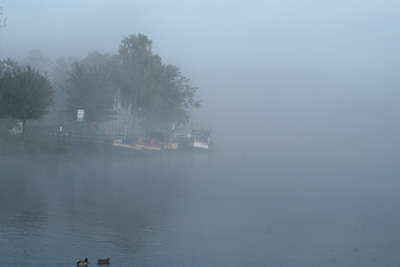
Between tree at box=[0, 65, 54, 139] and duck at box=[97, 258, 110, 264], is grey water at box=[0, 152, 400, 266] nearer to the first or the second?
duck at box=[97, 258, 110, 264]

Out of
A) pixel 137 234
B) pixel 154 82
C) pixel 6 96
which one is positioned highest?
pixel 154 82

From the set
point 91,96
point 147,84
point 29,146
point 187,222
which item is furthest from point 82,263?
point 147,84

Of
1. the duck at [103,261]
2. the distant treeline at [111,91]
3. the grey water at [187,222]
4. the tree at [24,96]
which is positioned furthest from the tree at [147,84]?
the duck at [103,261]

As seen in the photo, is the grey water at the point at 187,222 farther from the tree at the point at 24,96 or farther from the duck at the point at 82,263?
the tree at the point at 24,96

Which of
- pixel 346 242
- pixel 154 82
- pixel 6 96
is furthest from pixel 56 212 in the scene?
pixel 154 82

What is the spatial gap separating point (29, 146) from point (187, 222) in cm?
2445

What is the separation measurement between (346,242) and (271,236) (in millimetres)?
1990

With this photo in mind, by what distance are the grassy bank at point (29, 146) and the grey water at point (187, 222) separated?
7.14 metres

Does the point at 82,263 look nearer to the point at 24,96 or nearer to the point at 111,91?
the point at 24,96

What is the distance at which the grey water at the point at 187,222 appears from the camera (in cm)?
1145

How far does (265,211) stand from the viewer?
58.8 ft

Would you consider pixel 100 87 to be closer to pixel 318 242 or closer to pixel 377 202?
pixel 377 202

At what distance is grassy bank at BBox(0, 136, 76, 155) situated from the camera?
112 ft

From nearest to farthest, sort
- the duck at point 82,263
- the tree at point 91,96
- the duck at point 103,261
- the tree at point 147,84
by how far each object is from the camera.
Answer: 1. the duck at point 82,263
2. the duck at point 103,261
3. the tree at point 91,96
4. the tree at point 147,84
